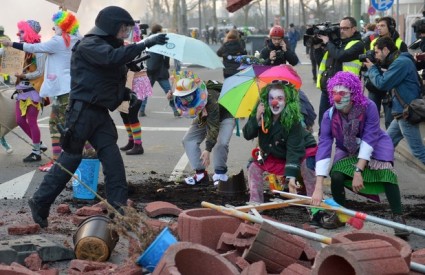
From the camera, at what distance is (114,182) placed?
7.06 metres

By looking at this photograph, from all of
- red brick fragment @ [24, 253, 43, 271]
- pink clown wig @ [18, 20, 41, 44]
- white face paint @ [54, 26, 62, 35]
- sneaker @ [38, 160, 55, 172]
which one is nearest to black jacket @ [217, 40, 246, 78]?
pink clown wig @ [18, 20, 41, 44]

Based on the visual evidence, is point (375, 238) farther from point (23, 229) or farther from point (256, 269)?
point (23, 229)

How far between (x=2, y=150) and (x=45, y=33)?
18.0 metres

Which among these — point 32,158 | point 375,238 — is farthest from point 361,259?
point 32,158

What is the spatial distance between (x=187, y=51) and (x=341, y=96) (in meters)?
1.90

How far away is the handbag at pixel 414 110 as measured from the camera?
892 cm

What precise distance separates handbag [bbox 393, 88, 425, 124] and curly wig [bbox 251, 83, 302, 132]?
6.68ft

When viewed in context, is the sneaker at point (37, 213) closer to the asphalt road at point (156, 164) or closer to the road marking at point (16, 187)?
the asphalt road at point (156, 164)

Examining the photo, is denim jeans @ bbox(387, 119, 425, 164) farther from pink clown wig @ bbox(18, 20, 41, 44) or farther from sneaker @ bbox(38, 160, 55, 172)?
pink clown wig @ bbox(18, 20, 41, 44)

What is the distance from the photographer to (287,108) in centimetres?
738

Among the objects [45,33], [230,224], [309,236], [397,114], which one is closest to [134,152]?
[397,114]

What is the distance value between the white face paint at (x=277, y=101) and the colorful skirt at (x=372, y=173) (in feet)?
2.42

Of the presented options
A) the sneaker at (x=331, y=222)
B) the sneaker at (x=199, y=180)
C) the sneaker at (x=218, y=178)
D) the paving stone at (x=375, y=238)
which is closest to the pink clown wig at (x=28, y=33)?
the sneaker at (x=199, y=180)

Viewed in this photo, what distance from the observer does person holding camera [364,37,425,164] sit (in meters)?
8.85
